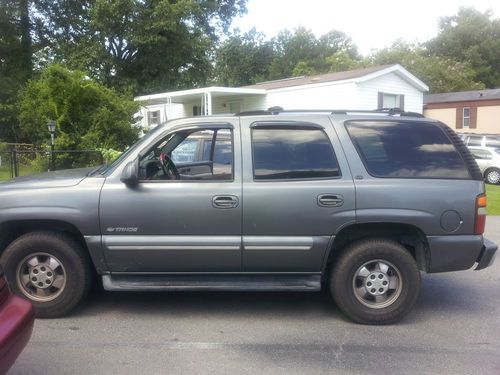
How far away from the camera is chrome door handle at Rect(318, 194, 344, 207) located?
14.7ft

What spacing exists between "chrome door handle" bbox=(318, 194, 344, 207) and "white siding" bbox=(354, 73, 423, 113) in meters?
15.0

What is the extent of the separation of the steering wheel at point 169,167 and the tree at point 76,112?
1196cm

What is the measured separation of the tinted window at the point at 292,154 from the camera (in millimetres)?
4598

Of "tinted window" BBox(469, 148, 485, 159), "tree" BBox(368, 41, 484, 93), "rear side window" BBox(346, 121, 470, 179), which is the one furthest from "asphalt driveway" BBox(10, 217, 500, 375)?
"tree" BBox(368, 41, 484, 93)

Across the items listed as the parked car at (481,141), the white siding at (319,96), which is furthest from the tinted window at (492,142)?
the white siding at (319,96)

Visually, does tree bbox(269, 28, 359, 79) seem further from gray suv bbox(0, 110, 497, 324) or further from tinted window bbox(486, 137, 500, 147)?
gray suv bbox(0, 110, 497, 324)

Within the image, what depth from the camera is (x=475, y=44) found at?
55.3 m

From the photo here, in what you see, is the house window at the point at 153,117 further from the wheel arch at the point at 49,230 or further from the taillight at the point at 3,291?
the taillight at the point at 3,291

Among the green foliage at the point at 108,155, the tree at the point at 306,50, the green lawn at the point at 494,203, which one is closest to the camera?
the green lawn at the point at 494,203

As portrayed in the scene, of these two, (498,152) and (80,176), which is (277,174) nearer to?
(80,176)

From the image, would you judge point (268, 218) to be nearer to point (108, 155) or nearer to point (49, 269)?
point (49, 269)

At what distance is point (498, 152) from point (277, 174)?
1655cm

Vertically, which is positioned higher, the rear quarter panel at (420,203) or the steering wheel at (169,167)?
the steering wheel at (169,167)

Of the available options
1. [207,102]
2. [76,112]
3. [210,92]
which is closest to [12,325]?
[76,112]
